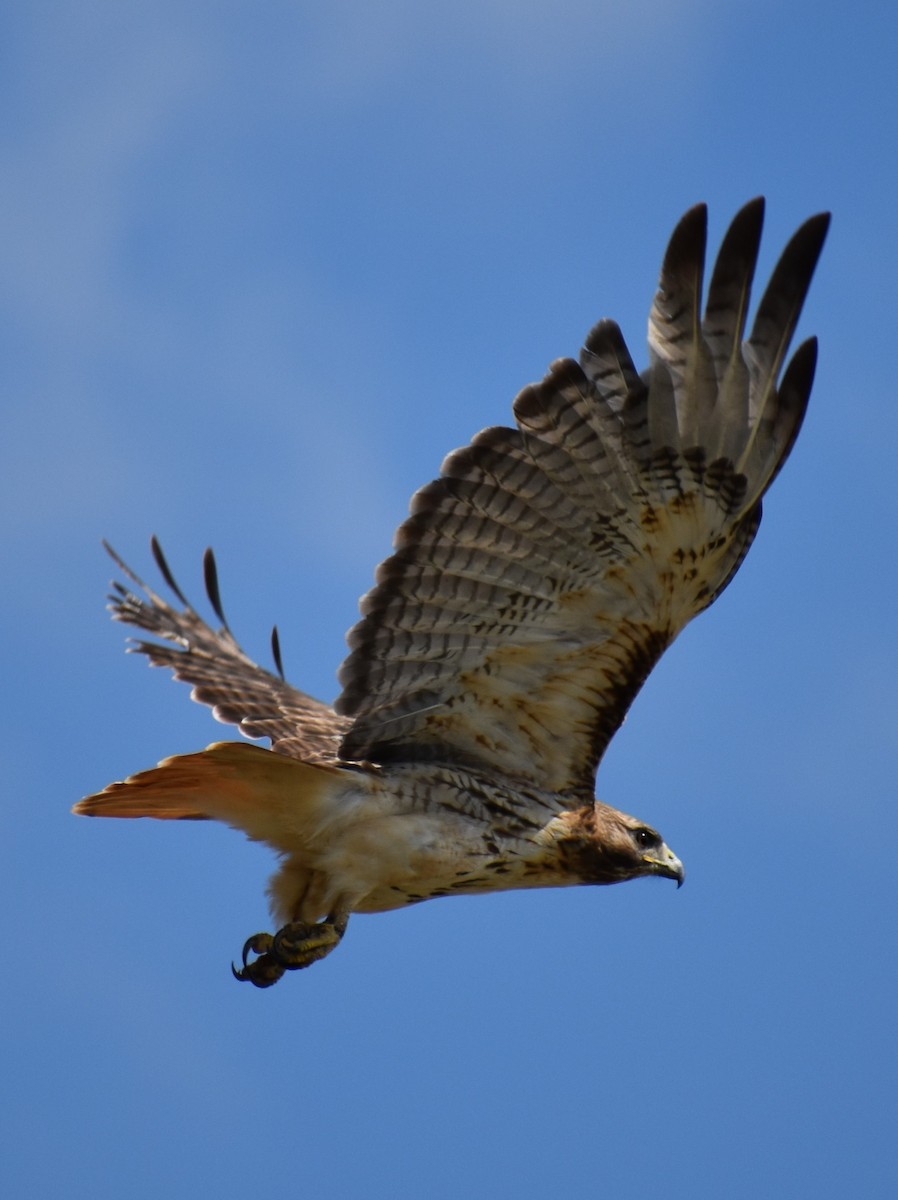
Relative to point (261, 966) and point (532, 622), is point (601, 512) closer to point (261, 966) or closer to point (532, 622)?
point (532, 622)

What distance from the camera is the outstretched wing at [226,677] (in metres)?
6.96

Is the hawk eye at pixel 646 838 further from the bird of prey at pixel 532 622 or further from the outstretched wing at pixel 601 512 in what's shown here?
the outstretched wing at pixel 601 512

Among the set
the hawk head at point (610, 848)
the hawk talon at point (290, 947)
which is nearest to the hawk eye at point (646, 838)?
the hawk head at point (610, 848)

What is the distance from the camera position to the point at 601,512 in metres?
6.21

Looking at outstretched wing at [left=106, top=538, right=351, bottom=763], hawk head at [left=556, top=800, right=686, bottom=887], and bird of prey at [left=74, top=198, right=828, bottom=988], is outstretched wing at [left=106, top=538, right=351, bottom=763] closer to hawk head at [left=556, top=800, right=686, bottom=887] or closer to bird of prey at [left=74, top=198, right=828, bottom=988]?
bird of prey at [left=74, top=198, right=828, bottom=988]

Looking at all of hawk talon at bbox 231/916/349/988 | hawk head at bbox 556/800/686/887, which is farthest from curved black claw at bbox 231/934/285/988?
hawk head at bbox 556/800/686/887

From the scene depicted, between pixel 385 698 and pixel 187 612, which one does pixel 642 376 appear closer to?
pixel 385 698

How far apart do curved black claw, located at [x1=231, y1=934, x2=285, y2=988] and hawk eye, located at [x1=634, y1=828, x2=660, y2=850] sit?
1580 millimetres

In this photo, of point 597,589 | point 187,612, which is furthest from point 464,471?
point 187,612

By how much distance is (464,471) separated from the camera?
20.2 ft

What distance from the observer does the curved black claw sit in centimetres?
660

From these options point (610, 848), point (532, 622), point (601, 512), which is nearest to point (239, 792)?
point (532, 622)

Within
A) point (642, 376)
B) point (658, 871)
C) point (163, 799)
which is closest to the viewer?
point (642, 376)

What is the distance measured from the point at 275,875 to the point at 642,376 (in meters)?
2.38
